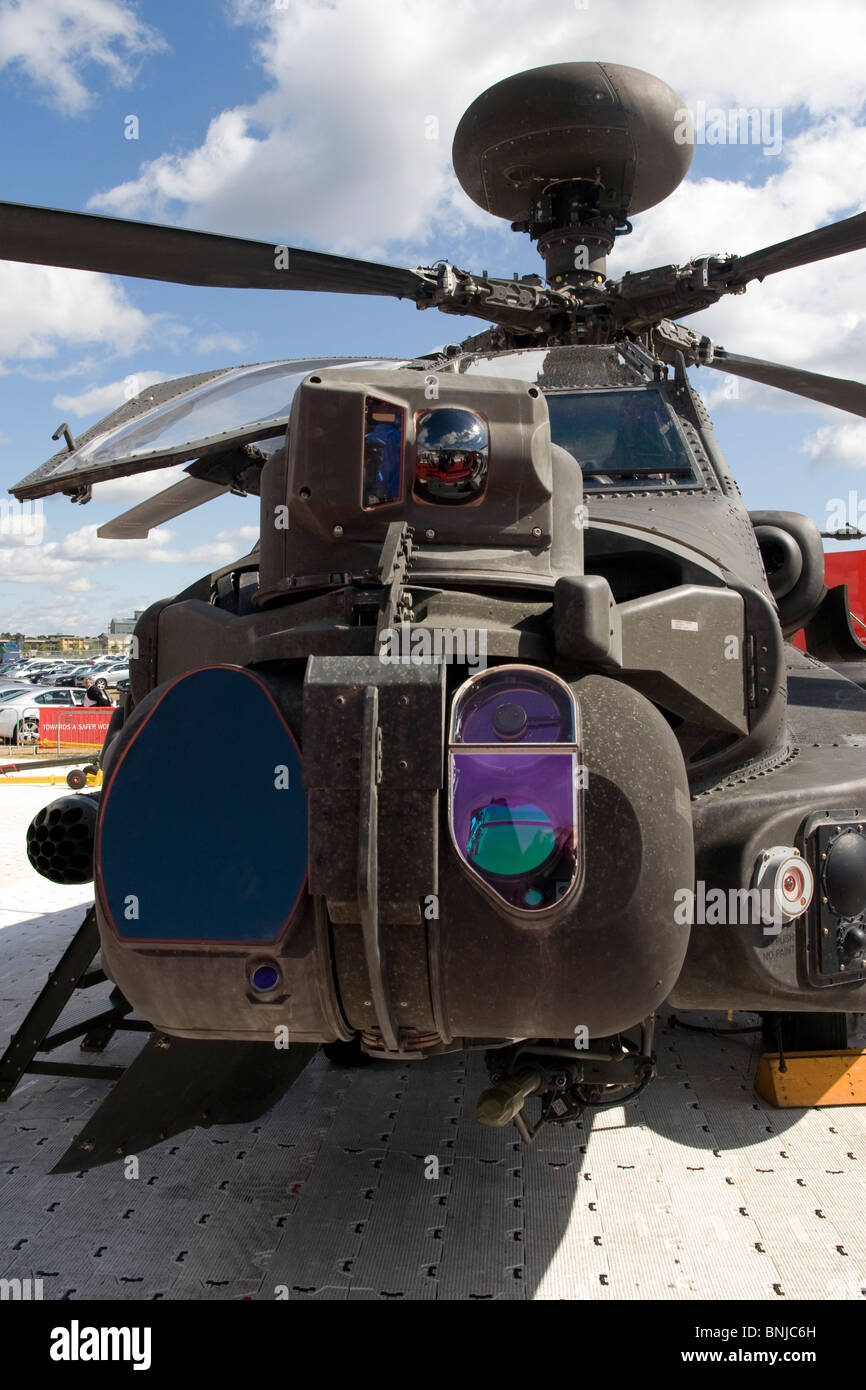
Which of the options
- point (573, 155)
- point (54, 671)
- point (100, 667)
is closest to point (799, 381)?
point (573, 155)

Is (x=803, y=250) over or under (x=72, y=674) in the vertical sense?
over

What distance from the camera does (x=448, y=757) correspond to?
2.23 metres

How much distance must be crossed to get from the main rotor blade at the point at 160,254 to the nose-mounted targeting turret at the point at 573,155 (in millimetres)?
2028

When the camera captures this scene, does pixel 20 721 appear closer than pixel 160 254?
No

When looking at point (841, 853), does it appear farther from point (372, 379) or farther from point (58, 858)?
point (58, 858)

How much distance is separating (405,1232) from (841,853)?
1.67m

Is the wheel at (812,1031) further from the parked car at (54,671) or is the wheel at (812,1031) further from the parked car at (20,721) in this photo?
the parked car at (54,671)

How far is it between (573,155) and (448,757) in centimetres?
507

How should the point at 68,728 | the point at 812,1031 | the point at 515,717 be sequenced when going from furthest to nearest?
the point at 68,728 → the point at 812,1031 → the point at 515,717

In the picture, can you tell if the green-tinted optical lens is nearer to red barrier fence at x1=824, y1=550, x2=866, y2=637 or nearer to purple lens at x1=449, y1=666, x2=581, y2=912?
purple lens at x1=449, y1=666, x2=581, y2=912

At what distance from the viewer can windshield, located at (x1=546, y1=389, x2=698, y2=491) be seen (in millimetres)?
3885

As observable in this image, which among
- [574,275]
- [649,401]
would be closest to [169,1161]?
[649,401]

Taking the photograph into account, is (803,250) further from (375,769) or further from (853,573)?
(853,573)
